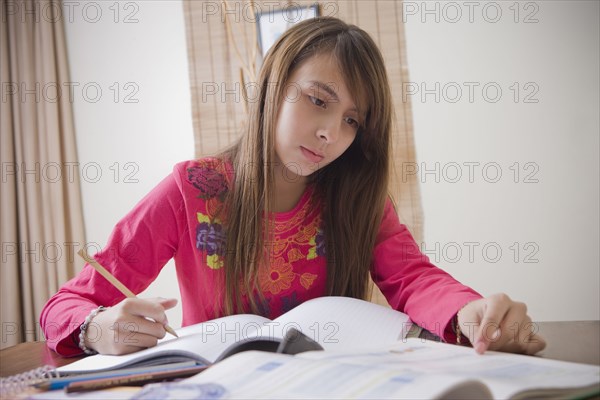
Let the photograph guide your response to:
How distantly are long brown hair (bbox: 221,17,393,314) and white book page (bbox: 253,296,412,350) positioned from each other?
0.28 meters

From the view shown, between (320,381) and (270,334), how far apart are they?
24 centimetres

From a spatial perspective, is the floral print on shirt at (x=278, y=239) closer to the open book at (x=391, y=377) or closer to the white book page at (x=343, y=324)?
the white book page at (x=343, y=324)

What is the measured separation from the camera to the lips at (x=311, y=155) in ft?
3.68

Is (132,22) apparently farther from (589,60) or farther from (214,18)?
(589,60)

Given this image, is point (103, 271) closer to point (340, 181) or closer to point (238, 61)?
point (340, 181)

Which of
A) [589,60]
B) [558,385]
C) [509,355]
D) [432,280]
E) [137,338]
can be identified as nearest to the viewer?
[558,385]

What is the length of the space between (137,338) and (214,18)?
96.2 inches

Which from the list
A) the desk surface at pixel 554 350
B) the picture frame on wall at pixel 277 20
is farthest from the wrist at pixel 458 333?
the picture frame on wall at pixel 277 20

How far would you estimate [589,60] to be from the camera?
2824 mm

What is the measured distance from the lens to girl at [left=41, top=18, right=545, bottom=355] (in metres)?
1.10

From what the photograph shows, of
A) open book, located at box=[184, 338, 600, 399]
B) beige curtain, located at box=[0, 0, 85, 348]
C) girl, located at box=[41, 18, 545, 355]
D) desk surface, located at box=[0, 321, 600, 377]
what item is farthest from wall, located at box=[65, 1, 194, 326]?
open book, located at box=[184, 338, 600, 399]

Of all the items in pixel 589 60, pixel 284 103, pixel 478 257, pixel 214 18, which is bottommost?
pixel 478 257

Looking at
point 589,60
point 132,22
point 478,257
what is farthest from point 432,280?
point 132,22

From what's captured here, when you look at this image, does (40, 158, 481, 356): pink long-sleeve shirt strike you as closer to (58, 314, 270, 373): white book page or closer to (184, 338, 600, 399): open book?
(58, 314, 270, 373): white book page
